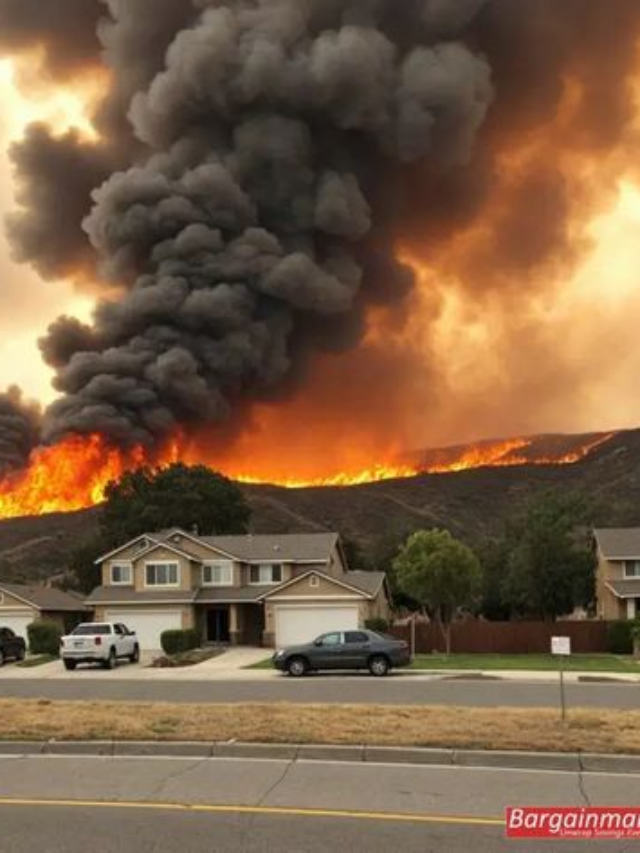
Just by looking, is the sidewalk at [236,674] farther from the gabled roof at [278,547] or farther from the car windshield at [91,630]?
the gabled roof at [278,547]

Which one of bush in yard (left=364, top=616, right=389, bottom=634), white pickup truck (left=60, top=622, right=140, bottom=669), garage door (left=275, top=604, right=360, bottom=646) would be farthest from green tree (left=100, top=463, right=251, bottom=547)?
white pickup truck (left=60, top=622, right=140, bottom=669)

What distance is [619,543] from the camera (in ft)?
155

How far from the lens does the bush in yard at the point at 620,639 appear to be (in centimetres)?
3953

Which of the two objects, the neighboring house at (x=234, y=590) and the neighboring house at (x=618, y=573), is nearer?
the neighboring house at (x=234, y=590)

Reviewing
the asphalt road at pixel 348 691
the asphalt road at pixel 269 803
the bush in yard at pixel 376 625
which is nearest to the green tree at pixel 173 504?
the bush in yard at pixel 376 625

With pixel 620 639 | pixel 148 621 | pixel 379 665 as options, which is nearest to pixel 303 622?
pixel 148 621

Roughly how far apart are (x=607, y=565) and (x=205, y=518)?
30.0m

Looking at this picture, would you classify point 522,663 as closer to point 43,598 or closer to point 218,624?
point 218,624

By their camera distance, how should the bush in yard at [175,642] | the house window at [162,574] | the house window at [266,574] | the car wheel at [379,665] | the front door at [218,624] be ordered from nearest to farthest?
the car wheel at [379,665], the bush in yard at [175,642], the house window at [162,574], the front door at [218,624], the house window at [266,574]

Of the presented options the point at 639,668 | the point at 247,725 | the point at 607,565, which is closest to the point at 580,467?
the point at 607,565

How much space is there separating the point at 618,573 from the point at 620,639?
6.69 metres

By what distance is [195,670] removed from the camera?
31734mm

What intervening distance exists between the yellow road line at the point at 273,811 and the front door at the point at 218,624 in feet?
128

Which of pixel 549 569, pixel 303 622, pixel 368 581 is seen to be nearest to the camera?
pixel 303 622
